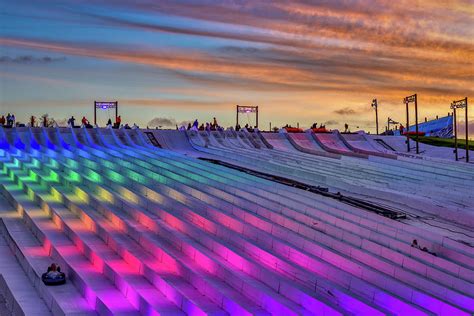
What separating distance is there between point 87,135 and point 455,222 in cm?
2023

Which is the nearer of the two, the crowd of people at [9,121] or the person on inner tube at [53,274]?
the person on inner tube at [53,274]

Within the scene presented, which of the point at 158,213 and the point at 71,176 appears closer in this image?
the point at 158,213

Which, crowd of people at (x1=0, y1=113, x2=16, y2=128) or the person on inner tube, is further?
crowd of people at (x1=0, y1=113, x2=16, y2=128)

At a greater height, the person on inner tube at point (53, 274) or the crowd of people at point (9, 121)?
the crowd of people at point (9, 121)

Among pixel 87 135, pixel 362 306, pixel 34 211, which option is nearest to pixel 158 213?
pixel 34 211

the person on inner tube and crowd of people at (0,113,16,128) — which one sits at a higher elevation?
crowd of people at (0,113,16,128)

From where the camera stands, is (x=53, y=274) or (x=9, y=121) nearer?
(x=53, y=274)

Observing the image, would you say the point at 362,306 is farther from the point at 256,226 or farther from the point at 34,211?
the point at 34,211

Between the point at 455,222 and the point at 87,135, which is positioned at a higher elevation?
the point at 87,135

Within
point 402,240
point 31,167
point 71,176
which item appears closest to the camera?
point 402,240

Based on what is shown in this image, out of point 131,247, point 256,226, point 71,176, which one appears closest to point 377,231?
point 256,226

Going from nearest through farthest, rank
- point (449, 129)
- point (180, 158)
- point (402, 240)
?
point (402, 240), point (180, 158), point (449, 129)

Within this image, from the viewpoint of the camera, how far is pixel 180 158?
26062mm

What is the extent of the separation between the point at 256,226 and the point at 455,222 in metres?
5.15
